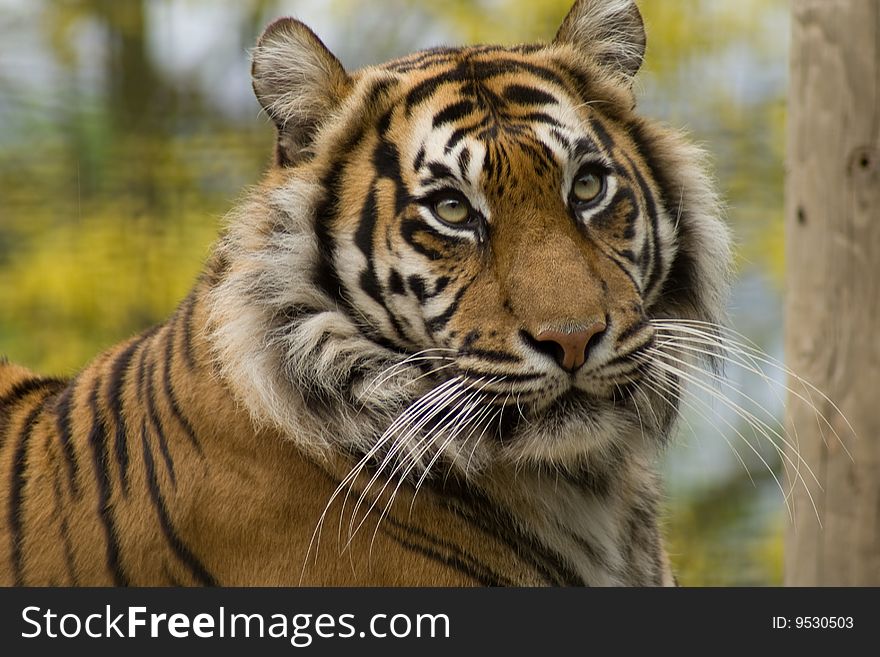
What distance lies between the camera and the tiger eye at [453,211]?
1743 millimetres

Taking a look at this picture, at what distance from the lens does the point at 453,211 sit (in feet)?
5.73

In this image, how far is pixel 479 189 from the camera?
5.66ft

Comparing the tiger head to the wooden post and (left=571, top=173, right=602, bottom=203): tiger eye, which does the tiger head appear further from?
the wooden post

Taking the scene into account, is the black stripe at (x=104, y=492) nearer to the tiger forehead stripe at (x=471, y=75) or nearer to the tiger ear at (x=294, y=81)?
the tiger ear at (x=294, y=81)

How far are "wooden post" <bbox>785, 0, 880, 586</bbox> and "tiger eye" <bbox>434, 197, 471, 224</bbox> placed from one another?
1.00m

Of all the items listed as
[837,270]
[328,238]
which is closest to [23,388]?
[328,238]

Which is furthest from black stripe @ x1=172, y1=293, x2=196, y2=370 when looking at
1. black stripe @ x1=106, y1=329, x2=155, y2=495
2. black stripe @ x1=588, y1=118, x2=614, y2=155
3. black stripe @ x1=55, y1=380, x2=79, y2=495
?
black stripe @ x1=588, y1=118, x2=614, y2=155

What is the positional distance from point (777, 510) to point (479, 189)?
3496 mm

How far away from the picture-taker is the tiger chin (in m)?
1.71

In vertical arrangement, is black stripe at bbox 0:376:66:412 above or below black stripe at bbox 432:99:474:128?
below

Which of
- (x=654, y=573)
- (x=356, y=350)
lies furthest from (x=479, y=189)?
(x=654, y=573)

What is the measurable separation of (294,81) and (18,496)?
864mm

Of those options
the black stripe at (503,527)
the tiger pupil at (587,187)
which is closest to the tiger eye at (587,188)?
→ the tiger pupil at (587,187)
